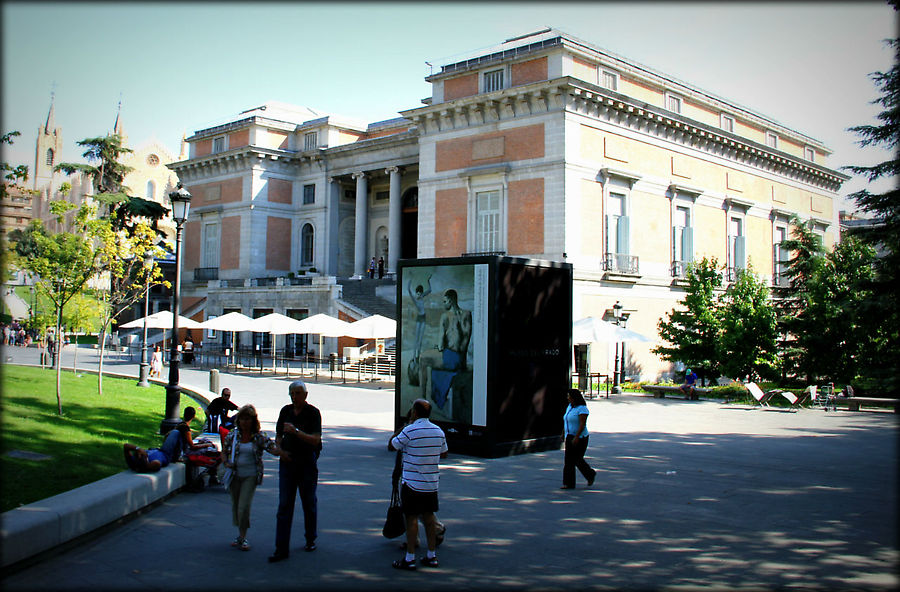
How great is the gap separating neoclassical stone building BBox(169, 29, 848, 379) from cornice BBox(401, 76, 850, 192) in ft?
0.25

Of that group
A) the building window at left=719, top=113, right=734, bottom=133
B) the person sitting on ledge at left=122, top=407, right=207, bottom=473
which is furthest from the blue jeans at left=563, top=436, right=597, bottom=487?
the building window at left=719, top=113, right=734, bottom=133

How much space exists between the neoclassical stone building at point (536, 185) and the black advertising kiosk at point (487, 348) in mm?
10347

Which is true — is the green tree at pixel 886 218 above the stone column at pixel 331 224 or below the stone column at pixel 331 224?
below

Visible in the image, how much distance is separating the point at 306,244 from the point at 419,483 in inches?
1712

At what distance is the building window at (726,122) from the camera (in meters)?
39.8

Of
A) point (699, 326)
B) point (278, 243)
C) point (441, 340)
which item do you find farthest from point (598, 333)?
point (278, 243)

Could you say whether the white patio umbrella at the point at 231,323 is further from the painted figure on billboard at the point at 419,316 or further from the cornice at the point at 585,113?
the painted figure on billboard at the point at 419,316

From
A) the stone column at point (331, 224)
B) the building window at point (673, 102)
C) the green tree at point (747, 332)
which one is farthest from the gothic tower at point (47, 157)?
the green tree at point (747, 332)

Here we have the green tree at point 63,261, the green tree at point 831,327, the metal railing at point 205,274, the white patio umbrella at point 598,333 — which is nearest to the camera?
the green tree at point 63,261

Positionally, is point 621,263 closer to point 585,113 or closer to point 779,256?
point 585,113

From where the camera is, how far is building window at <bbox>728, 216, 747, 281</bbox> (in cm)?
3928

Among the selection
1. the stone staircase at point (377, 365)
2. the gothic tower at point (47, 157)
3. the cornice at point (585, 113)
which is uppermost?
the gothic tower at point (47, 157)

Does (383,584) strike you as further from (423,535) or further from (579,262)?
(579,262)

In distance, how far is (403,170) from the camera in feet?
147
